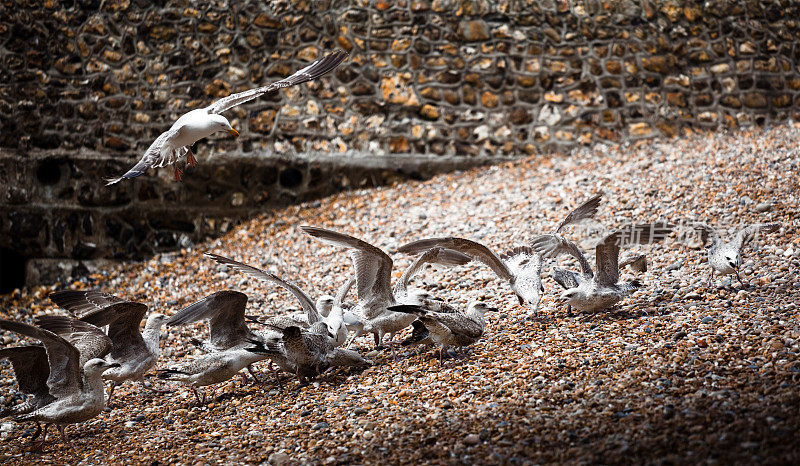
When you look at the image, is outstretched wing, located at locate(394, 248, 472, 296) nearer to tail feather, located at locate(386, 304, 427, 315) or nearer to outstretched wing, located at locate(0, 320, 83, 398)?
tail feather, located at locate(386, 304, 427, 315)

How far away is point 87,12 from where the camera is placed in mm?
7676

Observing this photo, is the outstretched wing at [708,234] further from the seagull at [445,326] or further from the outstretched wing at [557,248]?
the seagull at [445,326]

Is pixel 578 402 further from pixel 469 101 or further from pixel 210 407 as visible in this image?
pixel 469 101

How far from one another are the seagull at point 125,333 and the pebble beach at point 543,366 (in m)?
0.30

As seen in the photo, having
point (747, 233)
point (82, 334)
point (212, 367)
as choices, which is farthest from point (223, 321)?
point (747, 233)

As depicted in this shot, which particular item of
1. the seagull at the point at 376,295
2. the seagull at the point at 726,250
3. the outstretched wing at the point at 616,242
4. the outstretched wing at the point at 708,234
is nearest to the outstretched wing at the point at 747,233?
the seagull at the point at 726,250

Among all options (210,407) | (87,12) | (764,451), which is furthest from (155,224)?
(764,451)

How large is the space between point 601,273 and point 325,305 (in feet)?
5.44

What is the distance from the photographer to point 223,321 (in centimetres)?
421

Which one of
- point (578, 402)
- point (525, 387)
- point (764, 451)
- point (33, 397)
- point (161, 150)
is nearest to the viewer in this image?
point (764, 451)

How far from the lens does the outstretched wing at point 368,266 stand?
4199mm

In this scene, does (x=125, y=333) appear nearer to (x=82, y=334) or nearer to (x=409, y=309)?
(x=82, y=334)

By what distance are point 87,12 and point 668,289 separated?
20.8 feet

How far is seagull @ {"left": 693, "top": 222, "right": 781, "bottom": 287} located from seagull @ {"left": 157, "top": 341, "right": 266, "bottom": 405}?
106 inches
